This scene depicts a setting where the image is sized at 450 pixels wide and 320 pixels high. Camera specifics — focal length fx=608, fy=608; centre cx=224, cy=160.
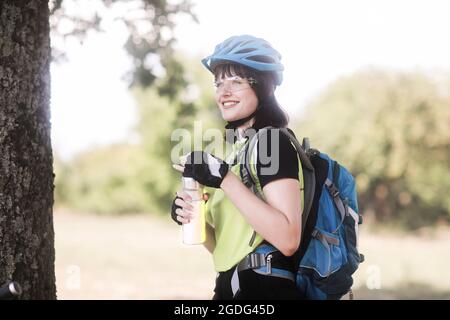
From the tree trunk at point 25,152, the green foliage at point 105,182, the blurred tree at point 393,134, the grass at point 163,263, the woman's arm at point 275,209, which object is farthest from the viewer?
the green foliage at point 105,182

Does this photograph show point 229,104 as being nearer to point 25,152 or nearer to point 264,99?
point 264,99

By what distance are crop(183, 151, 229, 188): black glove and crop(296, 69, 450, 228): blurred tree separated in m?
17.9

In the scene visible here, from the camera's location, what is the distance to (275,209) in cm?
258

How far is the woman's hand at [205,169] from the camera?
8.71 feet

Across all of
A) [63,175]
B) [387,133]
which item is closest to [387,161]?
[387,133]

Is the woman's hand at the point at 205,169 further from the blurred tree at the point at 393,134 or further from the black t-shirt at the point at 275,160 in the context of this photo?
the blurred tree at the point at 393,134

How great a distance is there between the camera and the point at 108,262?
15.6 metres

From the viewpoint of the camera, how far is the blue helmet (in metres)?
2.93

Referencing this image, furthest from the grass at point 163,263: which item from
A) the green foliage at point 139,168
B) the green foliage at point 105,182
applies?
the green foliage at point 139,168

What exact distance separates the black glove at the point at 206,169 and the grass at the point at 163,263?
5.93 m

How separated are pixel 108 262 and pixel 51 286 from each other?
12323 mm

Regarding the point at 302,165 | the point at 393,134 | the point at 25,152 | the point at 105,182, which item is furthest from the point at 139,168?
the point at 302,165

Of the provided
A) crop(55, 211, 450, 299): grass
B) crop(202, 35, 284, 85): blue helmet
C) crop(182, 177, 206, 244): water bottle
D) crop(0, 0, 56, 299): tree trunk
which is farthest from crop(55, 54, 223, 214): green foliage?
crop(182, 177, 206, 244): water bottle

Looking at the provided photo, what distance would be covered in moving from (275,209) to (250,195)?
0.40 ft
